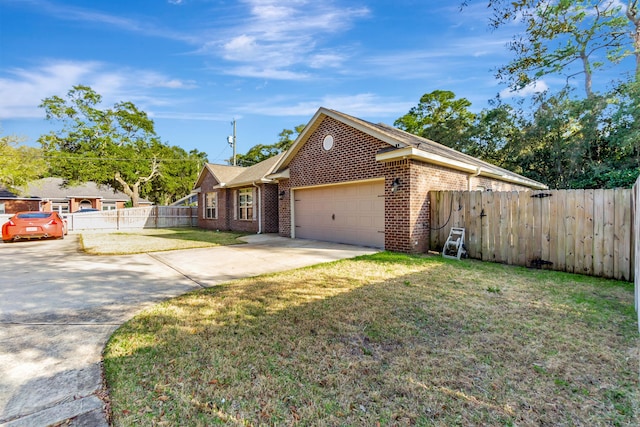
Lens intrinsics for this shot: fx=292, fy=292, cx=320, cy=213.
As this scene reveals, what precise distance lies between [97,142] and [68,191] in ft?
27.3

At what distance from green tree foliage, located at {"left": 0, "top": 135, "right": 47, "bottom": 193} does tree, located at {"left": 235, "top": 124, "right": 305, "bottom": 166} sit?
22176mm

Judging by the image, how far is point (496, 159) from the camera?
21.1 m

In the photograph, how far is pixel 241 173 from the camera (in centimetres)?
1858

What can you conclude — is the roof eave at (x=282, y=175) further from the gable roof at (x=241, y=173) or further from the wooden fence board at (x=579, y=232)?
the wooden fence board at (x=579, y=232)

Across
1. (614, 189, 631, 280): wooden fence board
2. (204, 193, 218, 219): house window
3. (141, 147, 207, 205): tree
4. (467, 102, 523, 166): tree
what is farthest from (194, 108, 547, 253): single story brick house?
(141, 147, 207, 205): tree

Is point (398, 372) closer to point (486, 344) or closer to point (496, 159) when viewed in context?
point (486, 344)

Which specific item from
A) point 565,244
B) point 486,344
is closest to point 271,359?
point 486,344

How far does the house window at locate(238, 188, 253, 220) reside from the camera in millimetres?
15836

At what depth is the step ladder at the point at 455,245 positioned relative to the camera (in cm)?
754

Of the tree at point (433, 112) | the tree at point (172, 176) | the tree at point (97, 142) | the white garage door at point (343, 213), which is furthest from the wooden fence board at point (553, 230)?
the tree at point (97, 142)

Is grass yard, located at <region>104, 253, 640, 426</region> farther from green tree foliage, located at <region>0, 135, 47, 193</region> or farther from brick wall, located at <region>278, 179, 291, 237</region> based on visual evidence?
green tree foliage, located at <region>0, 135, 47, 193</region>

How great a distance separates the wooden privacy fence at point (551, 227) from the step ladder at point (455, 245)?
0.55 ft

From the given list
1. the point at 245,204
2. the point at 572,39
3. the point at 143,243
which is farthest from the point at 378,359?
the point at 572,39

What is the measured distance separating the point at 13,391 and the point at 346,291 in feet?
12.2
